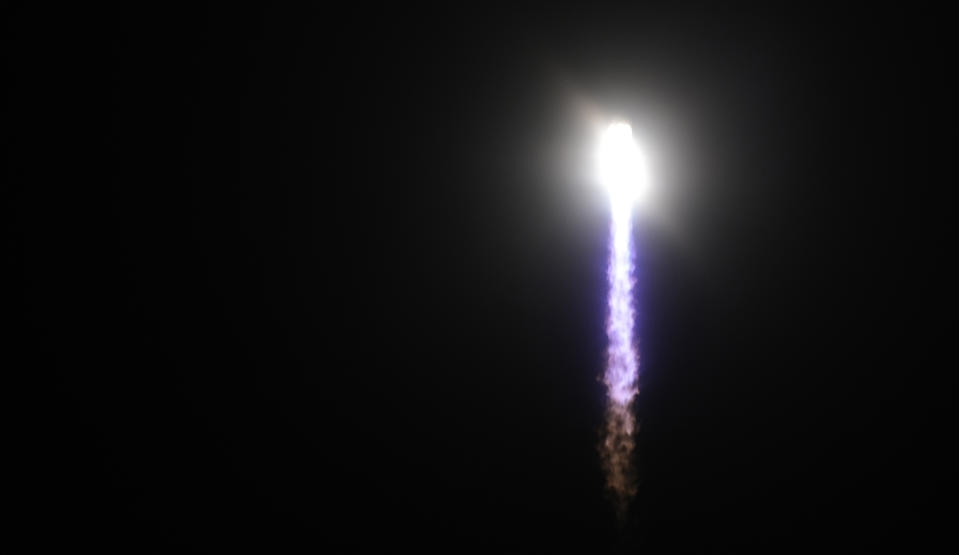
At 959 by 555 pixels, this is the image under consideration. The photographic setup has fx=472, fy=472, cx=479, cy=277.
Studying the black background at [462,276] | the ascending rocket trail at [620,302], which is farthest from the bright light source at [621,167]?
the black background at [462,276]

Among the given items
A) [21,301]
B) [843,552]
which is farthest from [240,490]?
[843,552]

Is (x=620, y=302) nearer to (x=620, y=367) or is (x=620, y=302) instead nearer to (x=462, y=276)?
(x=620, y=367)

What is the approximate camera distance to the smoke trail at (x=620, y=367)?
123 inches

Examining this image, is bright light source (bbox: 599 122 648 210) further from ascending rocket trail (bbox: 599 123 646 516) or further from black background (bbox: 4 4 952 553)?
black background (bbox: 4 4 952 553)

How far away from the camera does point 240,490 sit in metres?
2.88

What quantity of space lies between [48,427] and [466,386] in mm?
2506

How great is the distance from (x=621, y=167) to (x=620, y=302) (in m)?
1.00

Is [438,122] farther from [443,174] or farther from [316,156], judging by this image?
[316,156]

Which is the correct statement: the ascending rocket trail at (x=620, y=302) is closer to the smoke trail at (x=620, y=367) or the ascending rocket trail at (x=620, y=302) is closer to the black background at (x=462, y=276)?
the smoke trail at (x=620, y=367)

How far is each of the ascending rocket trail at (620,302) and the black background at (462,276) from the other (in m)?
0.10

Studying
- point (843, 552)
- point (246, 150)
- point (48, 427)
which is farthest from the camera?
point (246, 150)

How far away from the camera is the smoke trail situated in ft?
10.3

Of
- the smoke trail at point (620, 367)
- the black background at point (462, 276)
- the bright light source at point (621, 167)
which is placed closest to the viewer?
the black background at point (462, 276)

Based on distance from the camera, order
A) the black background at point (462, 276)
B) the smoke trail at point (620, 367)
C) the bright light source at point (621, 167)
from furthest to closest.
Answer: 1. the bright light source at point (621, 167)
2. the smoke trail at point (620, 367)
3. the black background at point (462, 276)
